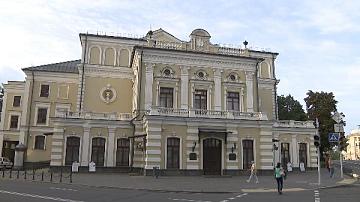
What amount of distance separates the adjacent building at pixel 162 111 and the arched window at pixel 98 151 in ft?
0.34

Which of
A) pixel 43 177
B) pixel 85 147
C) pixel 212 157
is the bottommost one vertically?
pixel 43 177

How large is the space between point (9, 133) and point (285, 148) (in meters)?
39.7

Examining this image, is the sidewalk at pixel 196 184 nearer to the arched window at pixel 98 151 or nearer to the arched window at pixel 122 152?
the arched window at pixel 98 151

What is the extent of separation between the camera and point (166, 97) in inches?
1524

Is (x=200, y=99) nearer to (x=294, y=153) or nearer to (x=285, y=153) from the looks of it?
(x=285, y=153)

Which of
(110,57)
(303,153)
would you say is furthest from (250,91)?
(110,57)

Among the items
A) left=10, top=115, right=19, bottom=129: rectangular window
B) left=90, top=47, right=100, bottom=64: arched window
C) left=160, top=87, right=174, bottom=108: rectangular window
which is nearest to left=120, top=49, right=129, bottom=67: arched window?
left=90, top=47, right=100, bottom=64: arched window

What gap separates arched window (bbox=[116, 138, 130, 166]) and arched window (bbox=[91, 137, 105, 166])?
1590 millimetres

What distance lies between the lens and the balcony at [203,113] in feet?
111

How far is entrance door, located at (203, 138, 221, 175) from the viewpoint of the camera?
34500mm

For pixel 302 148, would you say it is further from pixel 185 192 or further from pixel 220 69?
pixel 185 192

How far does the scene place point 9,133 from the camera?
53562 mm

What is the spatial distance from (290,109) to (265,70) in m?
19.0

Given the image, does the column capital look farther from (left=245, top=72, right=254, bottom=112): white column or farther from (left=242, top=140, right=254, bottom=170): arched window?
(left=242, top=140, right=254, bottom=170): arched window
